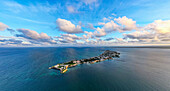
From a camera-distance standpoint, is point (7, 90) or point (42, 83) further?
point (42, 83)

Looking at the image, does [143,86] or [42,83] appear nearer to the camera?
[143,86]

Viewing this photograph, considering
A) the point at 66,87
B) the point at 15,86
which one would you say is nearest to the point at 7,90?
the point at 15,86

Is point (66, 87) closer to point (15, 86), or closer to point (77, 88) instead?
point (77, 88)

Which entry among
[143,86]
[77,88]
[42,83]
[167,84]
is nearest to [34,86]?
[42,83]

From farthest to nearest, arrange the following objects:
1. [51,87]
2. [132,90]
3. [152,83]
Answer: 1. [152,83]
2. [51,87]
3. [132,90]

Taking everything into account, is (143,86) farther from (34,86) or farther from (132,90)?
(34,86)

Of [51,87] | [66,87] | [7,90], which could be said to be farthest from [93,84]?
[7,90]

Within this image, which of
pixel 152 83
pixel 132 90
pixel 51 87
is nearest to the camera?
pixel 132 90
